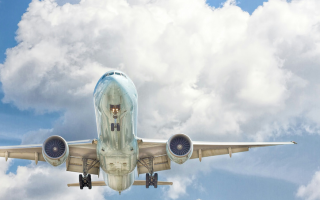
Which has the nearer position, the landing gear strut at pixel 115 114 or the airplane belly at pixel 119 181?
the landing gear strut at pixel 115 114

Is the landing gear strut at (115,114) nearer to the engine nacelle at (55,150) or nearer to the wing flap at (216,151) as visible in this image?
the engine nacelle at (55,150)

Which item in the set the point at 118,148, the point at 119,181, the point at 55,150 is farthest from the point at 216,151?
the point at 55,150

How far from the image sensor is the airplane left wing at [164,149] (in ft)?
77.4

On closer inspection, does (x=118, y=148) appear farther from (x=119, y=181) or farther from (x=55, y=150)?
(x=119, y=181)

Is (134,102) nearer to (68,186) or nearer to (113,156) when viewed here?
(113,156)

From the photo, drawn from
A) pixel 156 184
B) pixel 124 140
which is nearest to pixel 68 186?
pixel 156 184

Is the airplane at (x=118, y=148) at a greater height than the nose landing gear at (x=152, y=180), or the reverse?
the airplane at (x=118, y=148)

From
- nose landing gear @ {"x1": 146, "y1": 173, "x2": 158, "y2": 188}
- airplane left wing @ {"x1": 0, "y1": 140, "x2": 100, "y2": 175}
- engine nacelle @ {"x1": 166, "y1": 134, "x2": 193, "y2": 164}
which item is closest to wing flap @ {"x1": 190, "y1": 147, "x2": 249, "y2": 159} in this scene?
nose landing gear @ {"x1": 146, "y1": 173, "x2": 158, "y2": 188}

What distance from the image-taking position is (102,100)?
56.6ft

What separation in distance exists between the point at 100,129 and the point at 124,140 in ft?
5.17

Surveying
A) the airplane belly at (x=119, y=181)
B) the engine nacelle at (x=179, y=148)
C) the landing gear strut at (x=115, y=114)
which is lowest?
the airplane belly at (x=119, y=181)

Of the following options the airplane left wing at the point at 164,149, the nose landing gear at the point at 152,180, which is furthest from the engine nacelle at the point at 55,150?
the nose landing gear at the point at 152,180

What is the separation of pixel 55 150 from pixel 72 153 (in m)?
4.07

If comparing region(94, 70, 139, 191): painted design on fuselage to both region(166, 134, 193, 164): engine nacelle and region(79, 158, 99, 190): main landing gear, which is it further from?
region(166, 134, 193, 164): engine nacelle
